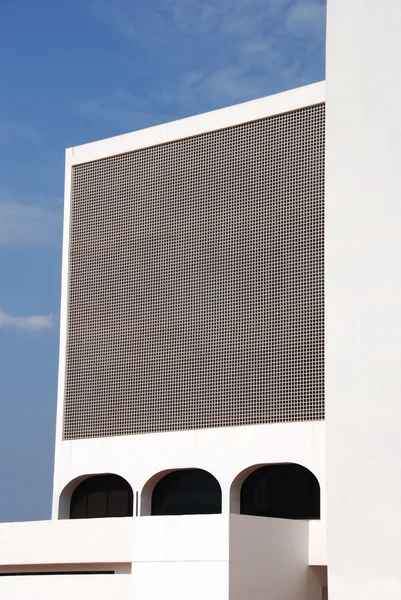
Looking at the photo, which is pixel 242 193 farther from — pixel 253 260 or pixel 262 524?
pixel 262 524

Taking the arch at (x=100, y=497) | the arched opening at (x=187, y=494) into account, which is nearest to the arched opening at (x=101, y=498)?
the arch at (x=100, y=497)

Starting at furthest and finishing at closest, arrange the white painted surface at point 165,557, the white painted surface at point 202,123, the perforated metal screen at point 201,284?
the white painted surface at point 202,123
the perforated metal screen at point 201,284
the white painted surface at point 165,557

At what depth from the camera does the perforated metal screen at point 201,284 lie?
24.0m

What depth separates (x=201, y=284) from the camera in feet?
83.7

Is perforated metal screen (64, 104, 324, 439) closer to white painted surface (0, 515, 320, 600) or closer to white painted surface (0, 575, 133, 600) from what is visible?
white painted surface (0, 515, 320, 600)

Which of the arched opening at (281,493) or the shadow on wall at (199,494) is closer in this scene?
the arched opening at (281,493)

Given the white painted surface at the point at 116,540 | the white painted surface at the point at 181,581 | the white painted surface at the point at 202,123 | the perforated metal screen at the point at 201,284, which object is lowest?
the white painted surface at the point at 181,581

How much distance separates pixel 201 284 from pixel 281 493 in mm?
5195
